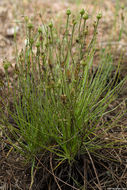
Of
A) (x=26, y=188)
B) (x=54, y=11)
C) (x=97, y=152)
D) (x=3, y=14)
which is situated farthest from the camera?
(x=54, y=11)

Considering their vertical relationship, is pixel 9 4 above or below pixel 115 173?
above

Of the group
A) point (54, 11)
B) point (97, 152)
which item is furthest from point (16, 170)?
point (54, 11)

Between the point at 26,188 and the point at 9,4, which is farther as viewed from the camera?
the point at 9,4

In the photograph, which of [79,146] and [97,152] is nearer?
[79,146]

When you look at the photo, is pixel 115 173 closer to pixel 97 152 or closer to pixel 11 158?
pixel 97 152

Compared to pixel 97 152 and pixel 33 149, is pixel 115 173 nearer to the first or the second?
pixel 97 152

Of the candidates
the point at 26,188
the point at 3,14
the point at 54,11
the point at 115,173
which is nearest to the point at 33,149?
the point at 26,188

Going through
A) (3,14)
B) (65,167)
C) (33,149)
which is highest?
(3,14)

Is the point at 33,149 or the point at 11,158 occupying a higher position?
the point at 33,149

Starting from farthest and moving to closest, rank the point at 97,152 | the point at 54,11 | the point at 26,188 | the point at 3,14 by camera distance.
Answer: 1. the point at 54,11
2. the point at 3,14
3. the point at 97,152
4. the point at 26,188
